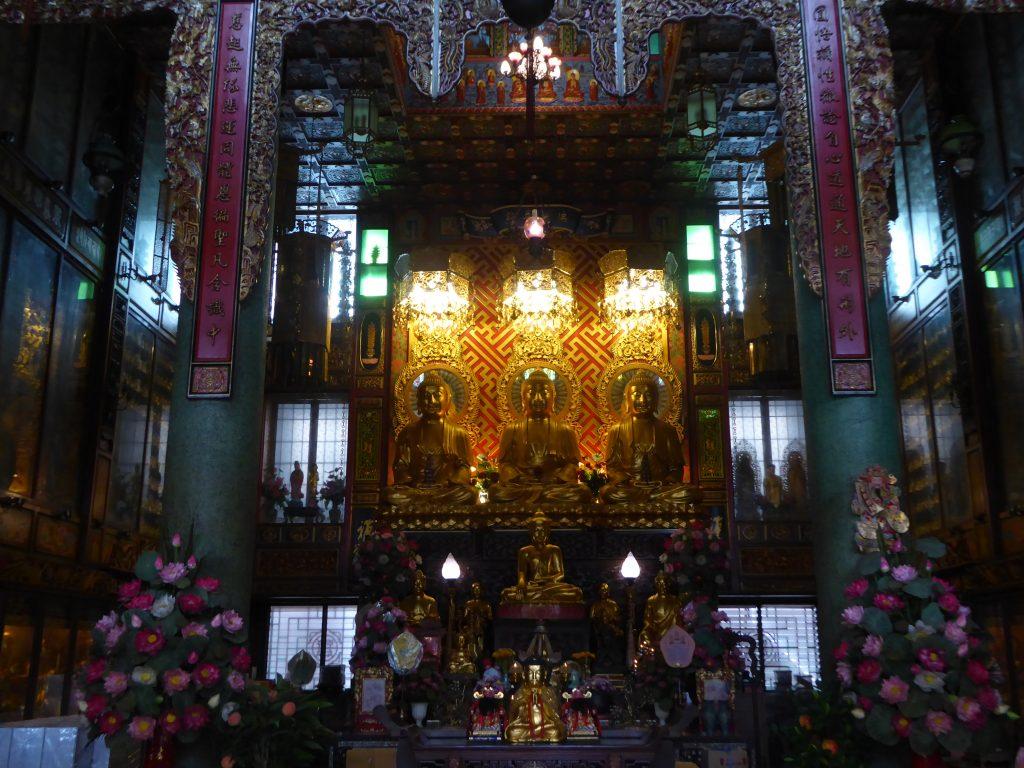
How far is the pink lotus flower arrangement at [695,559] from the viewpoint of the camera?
9.99 meters

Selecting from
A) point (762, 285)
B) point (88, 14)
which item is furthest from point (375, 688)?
point (762, 285)

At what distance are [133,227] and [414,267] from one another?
11.7 feet

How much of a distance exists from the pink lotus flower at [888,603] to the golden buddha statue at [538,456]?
6.43 meters

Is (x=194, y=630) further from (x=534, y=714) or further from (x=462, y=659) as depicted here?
(x=462, y=659)

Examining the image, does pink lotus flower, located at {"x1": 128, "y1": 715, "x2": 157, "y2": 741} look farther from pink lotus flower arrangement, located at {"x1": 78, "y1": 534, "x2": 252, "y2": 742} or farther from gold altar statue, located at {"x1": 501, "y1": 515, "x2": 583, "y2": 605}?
gold altar statue, located at {"x1": 501, "y1": 515, "x2": 583, "y2": 605}

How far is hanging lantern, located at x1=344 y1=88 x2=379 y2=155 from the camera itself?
1048cm

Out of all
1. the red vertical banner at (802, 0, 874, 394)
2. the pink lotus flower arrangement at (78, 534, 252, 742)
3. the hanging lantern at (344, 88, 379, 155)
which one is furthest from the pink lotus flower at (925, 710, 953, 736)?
the hanging lantern at (344, 88, 379, 155)

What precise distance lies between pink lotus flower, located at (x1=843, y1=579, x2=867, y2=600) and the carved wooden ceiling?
6.14 m

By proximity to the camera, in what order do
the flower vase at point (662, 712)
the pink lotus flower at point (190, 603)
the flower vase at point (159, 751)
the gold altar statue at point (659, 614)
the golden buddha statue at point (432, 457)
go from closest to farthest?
the flower vase at point (159, 751) → the pink lotus flower at point (190, 603) → the flower vase at point (662, 712) → the gold altar statue at point (659, 614) → the golden buddha statue at point (432, 457)

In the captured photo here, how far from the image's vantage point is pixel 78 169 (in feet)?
31.9

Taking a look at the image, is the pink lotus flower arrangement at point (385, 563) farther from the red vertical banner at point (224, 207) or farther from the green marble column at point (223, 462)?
the red vertical banner at point (224, 207)

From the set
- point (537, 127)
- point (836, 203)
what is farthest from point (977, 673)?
point (537, 127)

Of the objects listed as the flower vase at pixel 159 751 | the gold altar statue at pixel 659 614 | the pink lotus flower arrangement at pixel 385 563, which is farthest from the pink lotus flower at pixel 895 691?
the pink lotus flower arrangement at pixel 385 563

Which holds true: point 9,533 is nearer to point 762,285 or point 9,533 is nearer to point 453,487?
point 453,487
